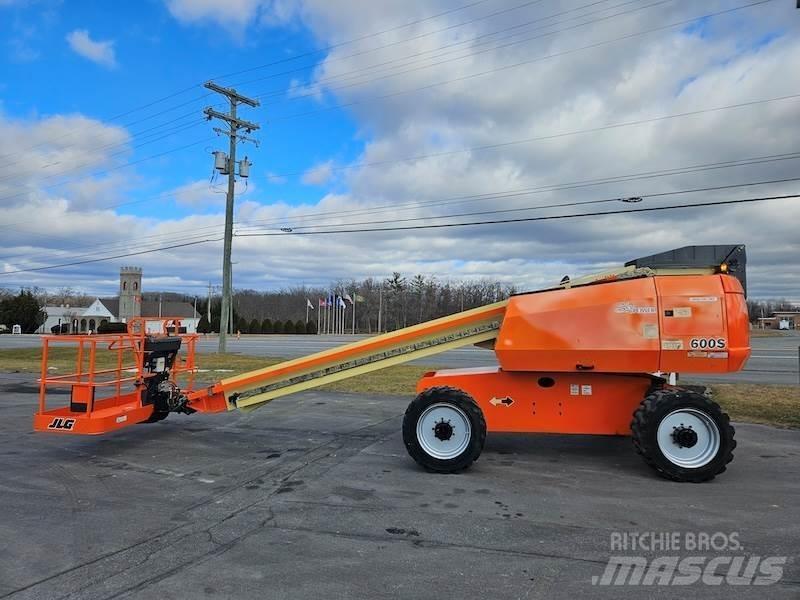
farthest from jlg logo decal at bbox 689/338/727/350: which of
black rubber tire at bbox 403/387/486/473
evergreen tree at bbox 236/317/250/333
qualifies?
evergreen tree at bbox 236/317/250/333

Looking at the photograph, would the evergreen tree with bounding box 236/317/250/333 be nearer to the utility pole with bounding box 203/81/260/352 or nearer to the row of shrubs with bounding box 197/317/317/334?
the row of shrubs with bounding box 197/317/317/334

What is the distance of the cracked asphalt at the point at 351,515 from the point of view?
3701 mm

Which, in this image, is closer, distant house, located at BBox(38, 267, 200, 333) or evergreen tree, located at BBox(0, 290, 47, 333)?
evergreen tree, located at BBox(0, 290, 47, 333)

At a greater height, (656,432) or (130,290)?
(130,290)

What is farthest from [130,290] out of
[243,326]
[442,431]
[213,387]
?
[442,431]

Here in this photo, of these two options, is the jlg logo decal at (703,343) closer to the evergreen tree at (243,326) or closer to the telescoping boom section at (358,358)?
the telescoping boom section at (358,358)

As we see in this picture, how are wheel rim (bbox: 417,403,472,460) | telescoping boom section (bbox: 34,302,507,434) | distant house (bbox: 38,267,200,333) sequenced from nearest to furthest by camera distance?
wheel rim (bbox: 417,403,472,460) → telescoping boom section (bbox: 34,302,507,434) → distant house (bbox: 38,267,200,333)

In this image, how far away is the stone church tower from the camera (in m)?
85.3

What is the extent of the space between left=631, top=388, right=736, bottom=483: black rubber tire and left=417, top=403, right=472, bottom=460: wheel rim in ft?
6.21

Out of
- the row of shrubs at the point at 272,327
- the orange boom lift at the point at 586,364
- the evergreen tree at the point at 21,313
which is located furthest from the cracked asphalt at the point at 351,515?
the evergreen tree at the point at 21,313

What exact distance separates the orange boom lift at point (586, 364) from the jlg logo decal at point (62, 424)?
17mm

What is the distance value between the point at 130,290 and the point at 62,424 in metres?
90.2

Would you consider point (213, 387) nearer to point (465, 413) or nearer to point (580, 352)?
point (465, 413)

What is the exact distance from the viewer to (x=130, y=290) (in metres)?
88.3
